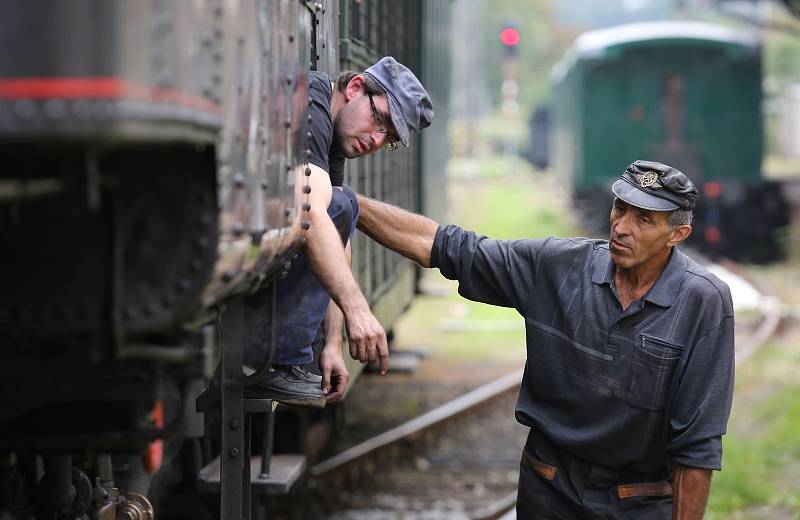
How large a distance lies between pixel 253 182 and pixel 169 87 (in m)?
0.79

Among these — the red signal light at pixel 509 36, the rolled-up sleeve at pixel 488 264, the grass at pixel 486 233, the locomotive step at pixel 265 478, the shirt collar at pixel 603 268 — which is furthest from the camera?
the red signal light at pixel 509 36

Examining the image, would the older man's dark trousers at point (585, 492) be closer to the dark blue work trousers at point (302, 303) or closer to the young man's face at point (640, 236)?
the young man's face at point (640, 236)

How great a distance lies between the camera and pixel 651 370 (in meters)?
4.18

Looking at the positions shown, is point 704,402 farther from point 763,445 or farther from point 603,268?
point 763,445

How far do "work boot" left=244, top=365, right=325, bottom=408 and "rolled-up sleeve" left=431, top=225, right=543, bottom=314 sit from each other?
809mm

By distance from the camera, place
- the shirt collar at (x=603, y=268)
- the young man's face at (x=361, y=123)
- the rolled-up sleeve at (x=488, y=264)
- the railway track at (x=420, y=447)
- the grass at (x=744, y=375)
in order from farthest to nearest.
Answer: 1. the grass at (x=744, y=375)
2. the railway track at (x=420, y=447)
3. the rolled-up sleeve at (x=488, y=264)
4. the shirt collar at (x=603, y=268)
5. the young man's face at (x=361, y=123)

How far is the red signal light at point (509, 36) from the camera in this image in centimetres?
2328

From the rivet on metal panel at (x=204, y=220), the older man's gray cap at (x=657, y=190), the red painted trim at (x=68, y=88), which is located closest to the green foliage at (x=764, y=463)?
the older man's gray cap at (x=657, y=190)

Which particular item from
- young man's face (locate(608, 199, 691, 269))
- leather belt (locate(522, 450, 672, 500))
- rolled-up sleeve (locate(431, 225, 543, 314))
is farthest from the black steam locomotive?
leather belt (locate(522, 450, 672, 500))

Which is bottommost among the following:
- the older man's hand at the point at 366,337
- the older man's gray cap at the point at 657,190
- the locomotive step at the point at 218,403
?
the locomotive step at the point at 218,403

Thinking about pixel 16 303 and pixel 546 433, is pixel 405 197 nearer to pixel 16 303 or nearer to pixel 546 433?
pixel 546 433

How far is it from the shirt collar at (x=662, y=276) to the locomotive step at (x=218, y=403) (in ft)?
3.93

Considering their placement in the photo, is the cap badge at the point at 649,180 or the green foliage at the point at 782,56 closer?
the cap badge at the point at 649,180

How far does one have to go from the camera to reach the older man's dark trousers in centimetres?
422
